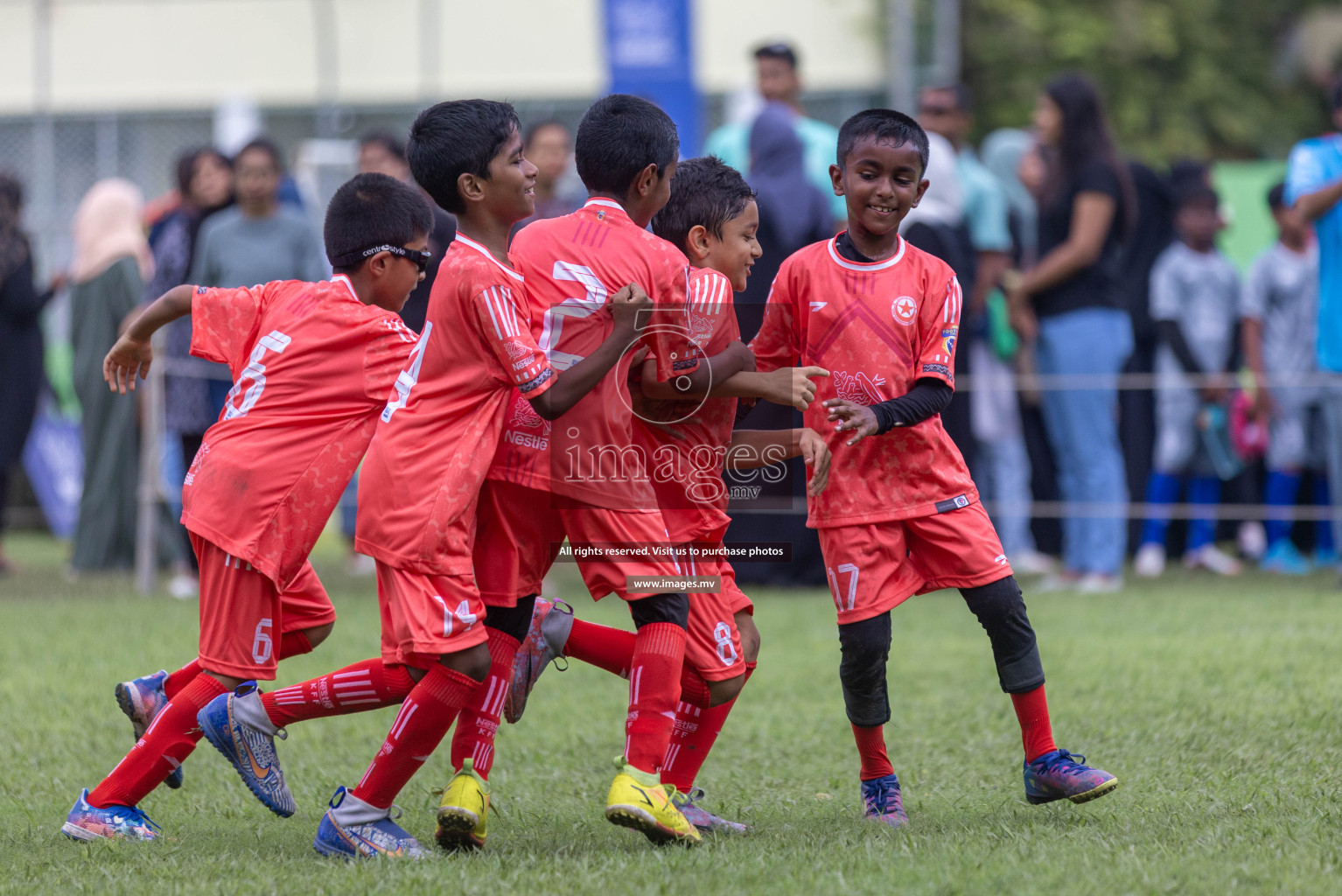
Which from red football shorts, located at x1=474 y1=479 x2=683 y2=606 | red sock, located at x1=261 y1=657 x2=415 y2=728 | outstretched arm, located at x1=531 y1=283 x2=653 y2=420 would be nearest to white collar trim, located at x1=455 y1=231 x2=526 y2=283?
outstretched arm, located at x1=531 y1=283 x2=653 y2=420

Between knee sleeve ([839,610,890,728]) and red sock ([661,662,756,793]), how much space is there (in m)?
0.29

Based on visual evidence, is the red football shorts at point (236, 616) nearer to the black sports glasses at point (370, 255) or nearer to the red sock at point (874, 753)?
the black sports glasses at point (370, 255)

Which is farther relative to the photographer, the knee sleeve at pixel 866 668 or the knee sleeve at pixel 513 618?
the knee sleeve at pixel 866 668

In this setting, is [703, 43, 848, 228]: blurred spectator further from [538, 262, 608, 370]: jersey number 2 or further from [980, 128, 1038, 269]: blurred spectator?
[538, 262, 608, 370]: jersey number 2

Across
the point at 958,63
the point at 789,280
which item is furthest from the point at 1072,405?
the point at 958,63

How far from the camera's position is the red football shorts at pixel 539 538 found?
369 centimetres

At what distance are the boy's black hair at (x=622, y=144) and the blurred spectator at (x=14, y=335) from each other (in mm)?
7351

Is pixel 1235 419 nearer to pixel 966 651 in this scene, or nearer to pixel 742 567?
pixel 742 567

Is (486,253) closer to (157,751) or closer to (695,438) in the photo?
(695,438)

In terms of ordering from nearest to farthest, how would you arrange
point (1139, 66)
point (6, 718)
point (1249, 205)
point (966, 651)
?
point (6, 718) < point (966, 651) < point (1249, 205) < point (1139, 66)

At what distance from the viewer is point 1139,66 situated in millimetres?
22672

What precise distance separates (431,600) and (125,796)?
1.04 meters

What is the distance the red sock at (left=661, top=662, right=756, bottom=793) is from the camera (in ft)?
13.7

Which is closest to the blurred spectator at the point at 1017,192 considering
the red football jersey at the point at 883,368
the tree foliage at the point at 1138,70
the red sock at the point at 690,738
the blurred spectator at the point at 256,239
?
the blurred spectator at the point at 256,239
